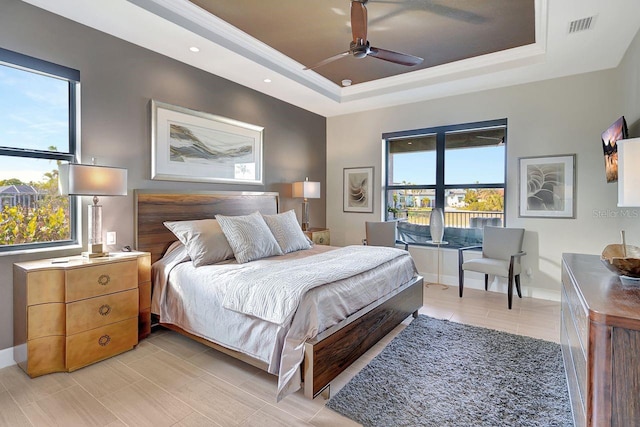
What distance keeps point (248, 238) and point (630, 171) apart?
9.31 ft

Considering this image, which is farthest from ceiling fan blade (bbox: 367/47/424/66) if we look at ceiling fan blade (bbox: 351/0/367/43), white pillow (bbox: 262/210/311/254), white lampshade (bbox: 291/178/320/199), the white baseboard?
the white baseboard

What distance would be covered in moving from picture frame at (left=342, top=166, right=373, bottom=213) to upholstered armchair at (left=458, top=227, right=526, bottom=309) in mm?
1814

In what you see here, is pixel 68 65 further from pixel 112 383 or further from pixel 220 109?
pixel 112 383

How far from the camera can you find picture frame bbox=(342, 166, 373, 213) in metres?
5.68

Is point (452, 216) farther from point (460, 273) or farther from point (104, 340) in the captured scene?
point (104, 340)

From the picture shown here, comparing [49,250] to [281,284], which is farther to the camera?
[49,250]

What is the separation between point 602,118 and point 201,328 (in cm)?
496

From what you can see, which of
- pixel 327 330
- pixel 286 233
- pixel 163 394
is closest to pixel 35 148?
pixel 163 394

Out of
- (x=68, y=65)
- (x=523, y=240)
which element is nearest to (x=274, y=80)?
(x=68, y=65)

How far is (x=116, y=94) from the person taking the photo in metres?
3.14

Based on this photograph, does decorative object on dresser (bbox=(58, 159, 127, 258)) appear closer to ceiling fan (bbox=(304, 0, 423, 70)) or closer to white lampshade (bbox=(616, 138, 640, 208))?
ceiling fan (bbox=(304, 0, 423, 70))

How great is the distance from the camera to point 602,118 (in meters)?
3.85

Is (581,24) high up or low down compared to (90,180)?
up

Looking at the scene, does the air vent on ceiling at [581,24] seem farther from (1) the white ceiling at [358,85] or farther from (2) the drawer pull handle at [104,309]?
(2) the drawer pull handle at [104,309]
